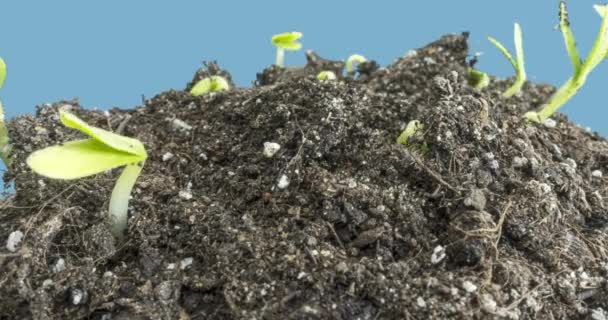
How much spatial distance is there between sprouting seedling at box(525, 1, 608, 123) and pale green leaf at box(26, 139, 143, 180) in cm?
97

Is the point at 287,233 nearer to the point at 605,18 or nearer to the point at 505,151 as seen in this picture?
the point at 505,151

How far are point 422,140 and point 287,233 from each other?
329mm

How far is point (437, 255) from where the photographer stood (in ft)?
3.96

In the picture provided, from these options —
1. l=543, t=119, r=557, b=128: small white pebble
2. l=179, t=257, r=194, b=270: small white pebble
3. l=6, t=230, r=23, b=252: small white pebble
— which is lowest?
l=179, t=257, r=194, b=270: small white pebble

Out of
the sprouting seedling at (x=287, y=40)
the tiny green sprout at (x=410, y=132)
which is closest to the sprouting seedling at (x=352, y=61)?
the sprouting seedling at (x=287, y=40)

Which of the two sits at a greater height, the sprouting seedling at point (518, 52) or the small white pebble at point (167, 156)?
the sprouting seedling at point (518, 52)

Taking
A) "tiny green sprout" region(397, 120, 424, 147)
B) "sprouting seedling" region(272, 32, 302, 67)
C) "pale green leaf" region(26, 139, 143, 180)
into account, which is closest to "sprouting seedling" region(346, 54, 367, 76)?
"sprouting seedling" region(272, 32, 302, 67)

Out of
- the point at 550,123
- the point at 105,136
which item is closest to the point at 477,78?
the point at 550,123

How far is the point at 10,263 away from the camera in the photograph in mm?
1206

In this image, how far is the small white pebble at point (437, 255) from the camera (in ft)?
3.94

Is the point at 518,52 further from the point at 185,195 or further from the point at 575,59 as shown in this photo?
the point at 185,195

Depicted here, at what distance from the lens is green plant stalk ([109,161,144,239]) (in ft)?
3.88

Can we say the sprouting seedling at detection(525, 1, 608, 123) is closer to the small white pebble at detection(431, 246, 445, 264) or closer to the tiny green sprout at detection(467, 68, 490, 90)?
the tiny green sprout at detection(467, 68, 490, 90)

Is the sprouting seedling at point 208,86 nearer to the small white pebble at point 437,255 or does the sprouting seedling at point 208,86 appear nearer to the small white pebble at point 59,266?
the small white pebble at point 59,266
